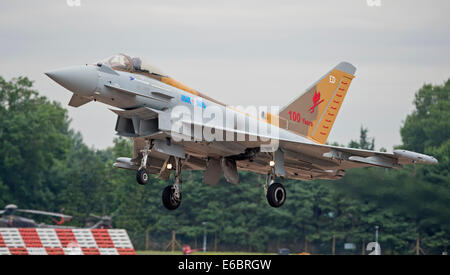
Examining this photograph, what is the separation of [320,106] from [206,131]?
524cm

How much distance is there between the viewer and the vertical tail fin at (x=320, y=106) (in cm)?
2217

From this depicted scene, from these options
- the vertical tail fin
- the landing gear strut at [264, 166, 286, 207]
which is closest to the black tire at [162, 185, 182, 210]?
the landing gear strut at [264, 166, 286, 207]

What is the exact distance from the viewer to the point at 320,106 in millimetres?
22812

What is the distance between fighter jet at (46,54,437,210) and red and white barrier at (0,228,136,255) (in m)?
17.2

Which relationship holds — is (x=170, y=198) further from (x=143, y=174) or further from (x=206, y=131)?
(x=206, y=131)

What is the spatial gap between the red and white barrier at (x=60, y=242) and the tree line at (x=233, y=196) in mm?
11531

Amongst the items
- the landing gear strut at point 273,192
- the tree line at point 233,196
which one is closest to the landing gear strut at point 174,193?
the landing gear strut at point 273,192

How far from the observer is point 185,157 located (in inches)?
792

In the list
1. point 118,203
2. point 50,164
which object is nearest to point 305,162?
point 118,203

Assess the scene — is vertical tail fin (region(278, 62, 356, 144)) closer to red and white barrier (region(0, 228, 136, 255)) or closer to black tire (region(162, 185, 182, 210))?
black tire (region(162, 185, 182, 210))

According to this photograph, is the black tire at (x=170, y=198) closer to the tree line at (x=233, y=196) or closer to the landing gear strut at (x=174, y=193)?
the landing gear strut at (x=174, y=193)

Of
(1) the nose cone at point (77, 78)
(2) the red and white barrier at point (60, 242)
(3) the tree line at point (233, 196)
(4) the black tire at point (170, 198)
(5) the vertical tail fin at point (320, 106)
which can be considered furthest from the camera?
(2) the red and white barrier at point (60, 242)

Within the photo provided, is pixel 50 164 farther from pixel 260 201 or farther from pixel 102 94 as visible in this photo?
pixel 102 94
